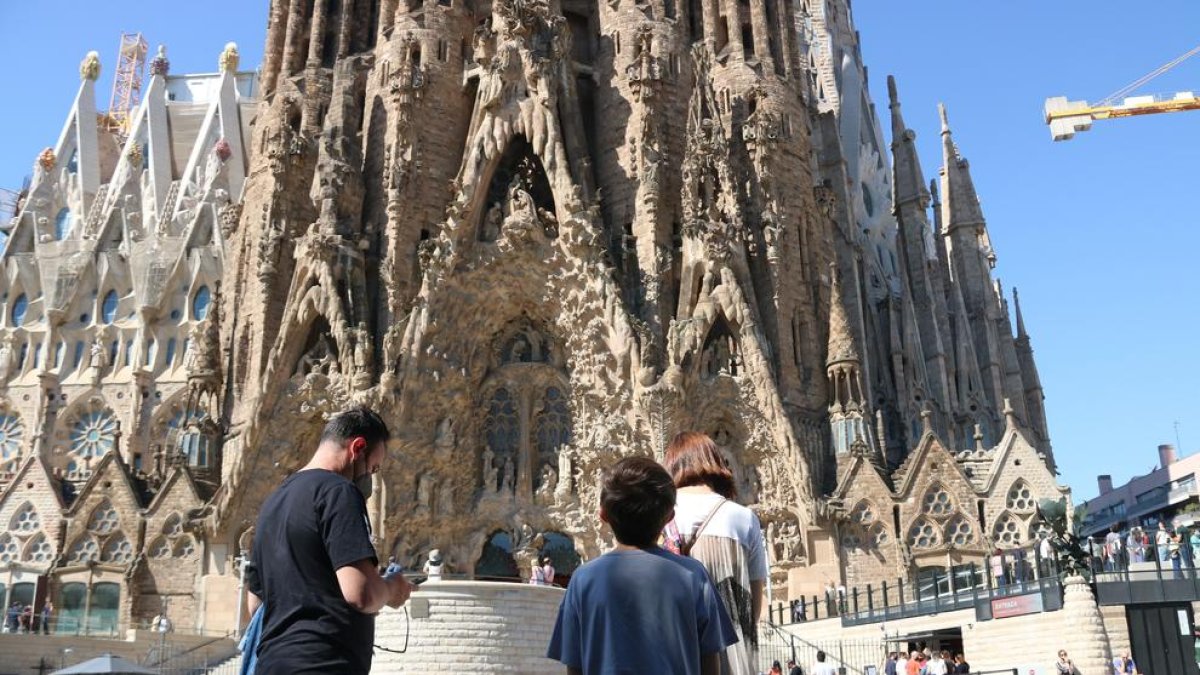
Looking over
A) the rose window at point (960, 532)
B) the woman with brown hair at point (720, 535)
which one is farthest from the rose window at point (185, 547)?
the woman with brown hair at point (720, 535)

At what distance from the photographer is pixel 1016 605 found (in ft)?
58.9

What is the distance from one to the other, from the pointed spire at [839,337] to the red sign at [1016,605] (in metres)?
10.9

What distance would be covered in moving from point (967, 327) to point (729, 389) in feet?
57.7

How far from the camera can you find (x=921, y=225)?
1623 inches

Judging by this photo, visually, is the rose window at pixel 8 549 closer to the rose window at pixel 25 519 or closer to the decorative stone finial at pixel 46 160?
the rose window at pixel 25 519

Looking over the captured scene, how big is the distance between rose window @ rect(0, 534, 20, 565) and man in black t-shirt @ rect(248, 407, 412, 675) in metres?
29.2

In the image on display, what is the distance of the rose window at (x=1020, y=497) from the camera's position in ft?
88.3

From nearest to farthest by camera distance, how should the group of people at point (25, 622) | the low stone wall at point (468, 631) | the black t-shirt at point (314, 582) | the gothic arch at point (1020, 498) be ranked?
1. the black t-shirt at point (314, 582)
2. the low stone wall at point (468, 631)
3. the group of people at point (25, 622)
4. the gothic arch at point (1020, 498)

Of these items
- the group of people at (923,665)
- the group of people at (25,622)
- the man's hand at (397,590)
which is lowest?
the group of people at (923,665)

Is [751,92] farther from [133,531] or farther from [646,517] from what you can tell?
[646,517]

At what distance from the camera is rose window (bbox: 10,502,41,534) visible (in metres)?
28.9

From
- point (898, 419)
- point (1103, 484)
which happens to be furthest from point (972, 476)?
point (1103, 484)

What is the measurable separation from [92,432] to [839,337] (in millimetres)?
28606

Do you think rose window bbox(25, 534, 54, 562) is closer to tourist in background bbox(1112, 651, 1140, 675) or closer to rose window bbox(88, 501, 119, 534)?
rose window bbox(88, 501, 119, 534)
